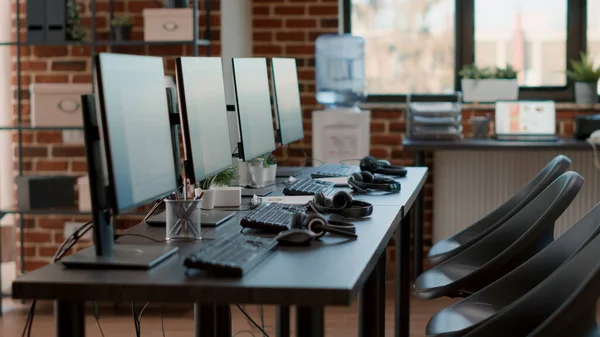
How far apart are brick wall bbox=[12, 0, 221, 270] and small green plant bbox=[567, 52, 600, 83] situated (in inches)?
89.4

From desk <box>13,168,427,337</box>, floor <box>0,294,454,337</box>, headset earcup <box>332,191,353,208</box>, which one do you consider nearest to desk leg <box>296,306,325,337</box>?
desk <box>13,168,427,337</box>

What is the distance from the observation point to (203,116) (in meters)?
2.38

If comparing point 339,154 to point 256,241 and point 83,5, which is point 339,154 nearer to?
point 83,5

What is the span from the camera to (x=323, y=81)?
5383mm

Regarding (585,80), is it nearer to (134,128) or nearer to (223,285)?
(134,128)

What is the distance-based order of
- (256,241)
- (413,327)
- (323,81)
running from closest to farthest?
(256,241) < (413,327) < (323,81)

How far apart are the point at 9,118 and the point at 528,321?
3.72 metres

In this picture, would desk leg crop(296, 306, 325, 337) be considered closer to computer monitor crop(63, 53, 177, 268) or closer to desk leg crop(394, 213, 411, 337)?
computer monitor crop(63, 53, 177, 268)

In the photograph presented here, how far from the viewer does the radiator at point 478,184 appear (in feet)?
17.2

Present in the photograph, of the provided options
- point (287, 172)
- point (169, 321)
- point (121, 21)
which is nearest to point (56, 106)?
point (121, 21)

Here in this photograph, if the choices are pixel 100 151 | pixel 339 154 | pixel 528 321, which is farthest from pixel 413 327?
pixel 100 151

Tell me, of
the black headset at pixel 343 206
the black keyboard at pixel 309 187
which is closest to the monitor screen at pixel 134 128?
the black headset at pixel 343 206

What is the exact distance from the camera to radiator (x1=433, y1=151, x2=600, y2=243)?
5.25 metres

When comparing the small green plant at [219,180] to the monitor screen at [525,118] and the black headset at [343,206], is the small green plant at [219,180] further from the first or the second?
the monitor screen at [525,118]
